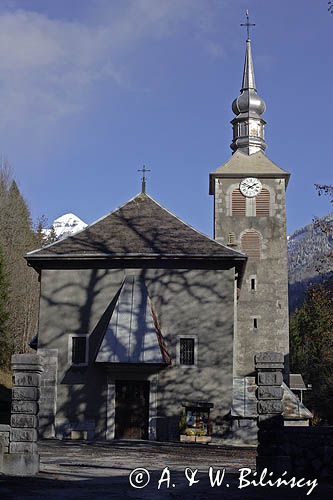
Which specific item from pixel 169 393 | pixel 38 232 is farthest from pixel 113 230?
pixel 38 232

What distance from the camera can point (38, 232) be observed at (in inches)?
2598

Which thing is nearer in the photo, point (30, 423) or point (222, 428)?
point (30, 423)

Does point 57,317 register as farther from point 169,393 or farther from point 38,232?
point 38,232

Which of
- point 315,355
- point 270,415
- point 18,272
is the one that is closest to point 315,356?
point 315,355

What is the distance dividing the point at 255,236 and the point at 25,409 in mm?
28924

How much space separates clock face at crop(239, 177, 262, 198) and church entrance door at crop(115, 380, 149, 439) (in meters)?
18.8

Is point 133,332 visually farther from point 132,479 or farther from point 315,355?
point 315,355

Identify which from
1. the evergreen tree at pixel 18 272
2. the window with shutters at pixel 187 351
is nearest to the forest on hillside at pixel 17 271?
the evergreen tree at pixel 18 272

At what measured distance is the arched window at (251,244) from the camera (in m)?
42.0

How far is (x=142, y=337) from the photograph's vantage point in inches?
1064

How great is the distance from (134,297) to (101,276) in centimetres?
164

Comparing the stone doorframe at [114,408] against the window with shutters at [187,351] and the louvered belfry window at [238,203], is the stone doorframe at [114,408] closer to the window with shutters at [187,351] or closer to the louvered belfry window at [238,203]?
the window with shutters at [187,351]

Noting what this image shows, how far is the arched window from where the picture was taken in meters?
42.0

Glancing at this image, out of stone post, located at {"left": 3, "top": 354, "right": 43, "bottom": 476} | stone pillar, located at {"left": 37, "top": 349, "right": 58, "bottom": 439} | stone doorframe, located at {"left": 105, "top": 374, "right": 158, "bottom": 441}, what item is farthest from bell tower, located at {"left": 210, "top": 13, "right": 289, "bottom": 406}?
stone post, located at {"left": 3, "top": 354, "right": 43, "bottom": 476}
